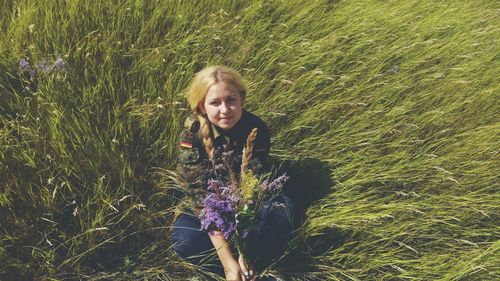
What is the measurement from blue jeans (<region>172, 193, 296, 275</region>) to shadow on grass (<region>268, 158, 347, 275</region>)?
2.5 inches

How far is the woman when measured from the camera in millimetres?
2084

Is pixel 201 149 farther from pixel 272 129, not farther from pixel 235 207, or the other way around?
pixel 272 129

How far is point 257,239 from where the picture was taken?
208 centimetres

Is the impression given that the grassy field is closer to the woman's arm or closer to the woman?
the woman

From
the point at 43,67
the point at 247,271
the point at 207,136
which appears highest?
the point at 43,67

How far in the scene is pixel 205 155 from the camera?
2.17m

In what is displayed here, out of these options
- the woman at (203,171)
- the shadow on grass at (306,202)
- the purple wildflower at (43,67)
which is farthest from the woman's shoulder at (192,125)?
the purple wildflower at (43,67)

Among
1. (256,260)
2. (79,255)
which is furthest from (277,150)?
(79,255)

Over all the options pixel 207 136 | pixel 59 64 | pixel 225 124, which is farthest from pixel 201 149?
pixel 59 64

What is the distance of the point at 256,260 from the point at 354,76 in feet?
4.23

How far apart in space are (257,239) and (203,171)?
0.39 m

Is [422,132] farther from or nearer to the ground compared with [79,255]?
farther from the ground

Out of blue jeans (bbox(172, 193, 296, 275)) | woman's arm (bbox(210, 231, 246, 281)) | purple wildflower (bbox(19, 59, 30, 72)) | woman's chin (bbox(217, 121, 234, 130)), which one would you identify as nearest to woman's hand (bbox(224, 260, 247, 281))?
woman's arm (bbox(210, 231, 246, 281))

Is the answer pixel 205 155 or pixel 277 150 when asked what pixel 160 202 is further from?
pixel 277 150
